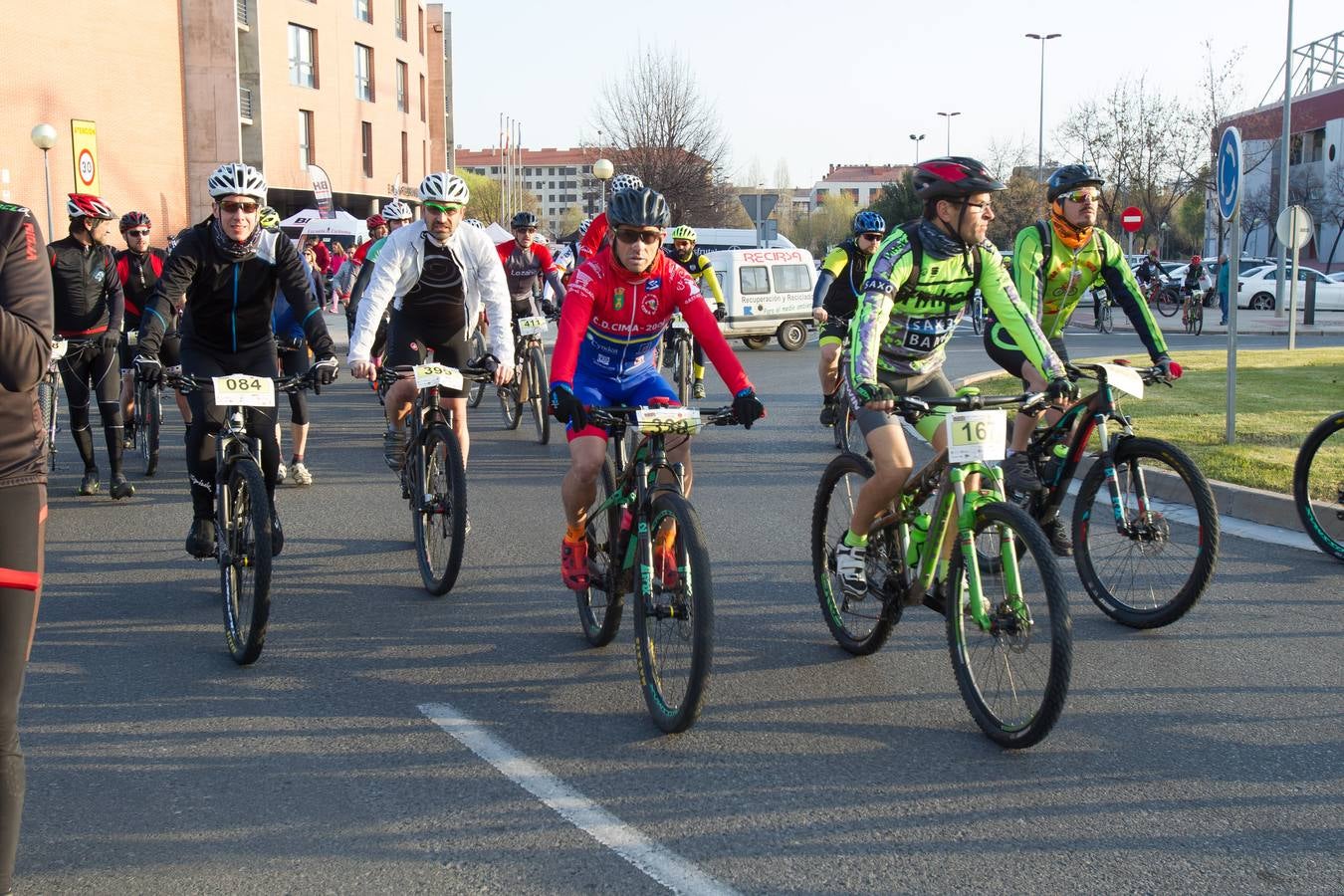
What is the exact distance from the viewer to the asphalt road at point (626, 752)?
3807 millimetres

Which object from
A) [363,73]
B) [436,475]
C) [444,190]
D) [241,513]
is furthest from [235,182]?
[363,73]

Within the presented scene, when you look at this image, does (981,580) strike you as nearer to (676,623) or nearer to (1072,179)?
(676,623)

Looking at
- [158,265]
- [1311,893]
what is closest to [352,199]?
[158,265]

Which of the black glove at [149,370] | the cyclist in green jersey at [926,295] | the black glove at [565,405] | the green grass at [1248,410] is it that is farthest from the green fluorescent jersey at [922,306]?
the green grass at [1248,410]

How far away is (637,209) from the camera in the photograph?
18.3ft

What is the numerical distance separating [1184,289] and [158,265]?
2672cm

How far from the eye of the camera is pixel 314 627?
6469 mm

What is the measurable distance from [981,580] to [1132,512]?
72.9 inches

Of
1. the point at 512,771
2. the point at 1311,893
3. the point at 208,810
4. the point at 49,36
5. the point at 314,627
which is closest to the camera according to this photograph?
the point at 1311,893

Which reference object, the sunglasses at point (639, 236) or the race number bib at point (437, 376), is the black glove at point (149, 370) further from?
the sunglasses at point (639, 236)

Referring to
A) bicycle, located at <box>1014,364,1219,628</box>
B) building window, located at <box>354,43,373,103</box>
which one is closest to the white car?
building window, located at <box>354,43,373,103</box>

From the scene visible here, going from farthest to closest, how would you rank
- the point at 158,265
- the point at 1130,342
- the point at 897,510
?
1. the point at 1130,342
2. the point at 158,265
3. the point at 897,510

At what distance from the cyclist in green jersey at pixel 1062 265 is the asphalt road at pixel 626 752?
146cm

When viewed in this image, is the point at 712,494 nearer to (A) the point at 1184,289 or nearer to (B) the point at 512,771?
(B) the point at 512,771
